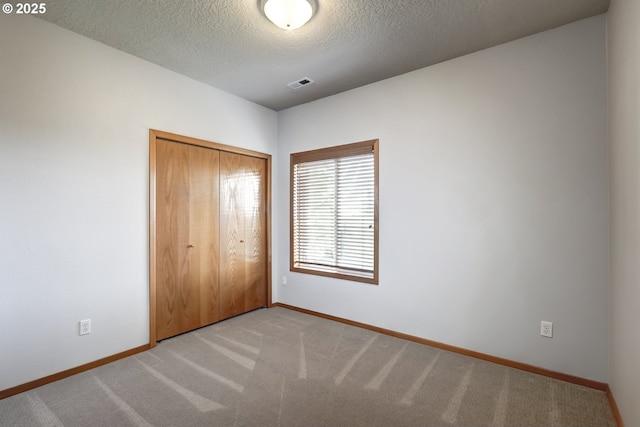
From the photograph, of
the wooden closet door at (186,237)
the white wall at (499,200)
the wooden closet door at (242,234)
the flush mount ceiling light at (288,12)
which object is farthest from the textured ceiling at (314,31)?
the wooden closet door at (242,234)

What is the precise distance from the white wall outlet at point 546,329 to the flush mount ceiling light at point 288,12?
2.93 metres

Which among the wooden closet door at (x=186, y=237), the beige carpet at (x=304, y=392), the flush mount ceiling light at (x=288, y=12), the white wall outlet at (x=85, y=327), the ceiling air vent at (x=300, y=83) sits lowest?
the beige carpet at (x=304, y=392)

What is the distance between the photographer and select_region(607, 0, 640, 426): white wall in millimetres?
1517

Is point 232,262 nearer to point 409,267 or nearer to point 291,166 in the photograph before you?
point 291,166

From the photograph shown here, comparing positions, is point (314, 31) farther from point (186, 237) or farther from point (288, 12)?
point (186, 237)

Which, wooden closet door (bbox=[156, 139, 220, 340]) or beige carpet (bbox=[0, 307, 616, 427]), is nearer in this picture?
beige carpet (bbox=[0, 307, 616, 427])

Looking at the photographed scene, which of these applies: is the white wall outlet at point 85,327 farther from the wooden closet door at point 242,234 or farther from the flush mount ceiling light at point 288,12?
the flush mount ceiling light at point 288,12

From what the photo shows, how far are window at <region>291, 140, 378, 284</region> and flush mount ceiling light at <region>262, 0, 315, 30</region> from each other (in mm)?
1495

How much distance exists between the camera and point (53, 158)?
91.6 inches

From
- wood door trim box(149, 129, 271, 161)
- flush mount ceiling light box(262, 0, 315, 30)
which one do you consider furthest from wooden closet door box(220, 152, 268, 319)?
flush mount ceiling light box(262, 0, 315, 30)

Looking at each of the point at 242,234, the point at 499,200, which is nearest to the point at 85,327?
the point at 242,234

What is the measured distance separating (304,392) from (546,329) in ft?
6.33

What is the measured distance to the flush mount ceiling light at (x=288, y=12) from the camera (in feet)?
6.57

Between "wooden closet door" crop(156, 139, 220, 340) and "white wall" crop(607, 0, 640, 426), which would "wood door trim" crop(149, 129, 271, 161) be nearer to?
"wooden closet door" crop(156, 139, 220, 340)
